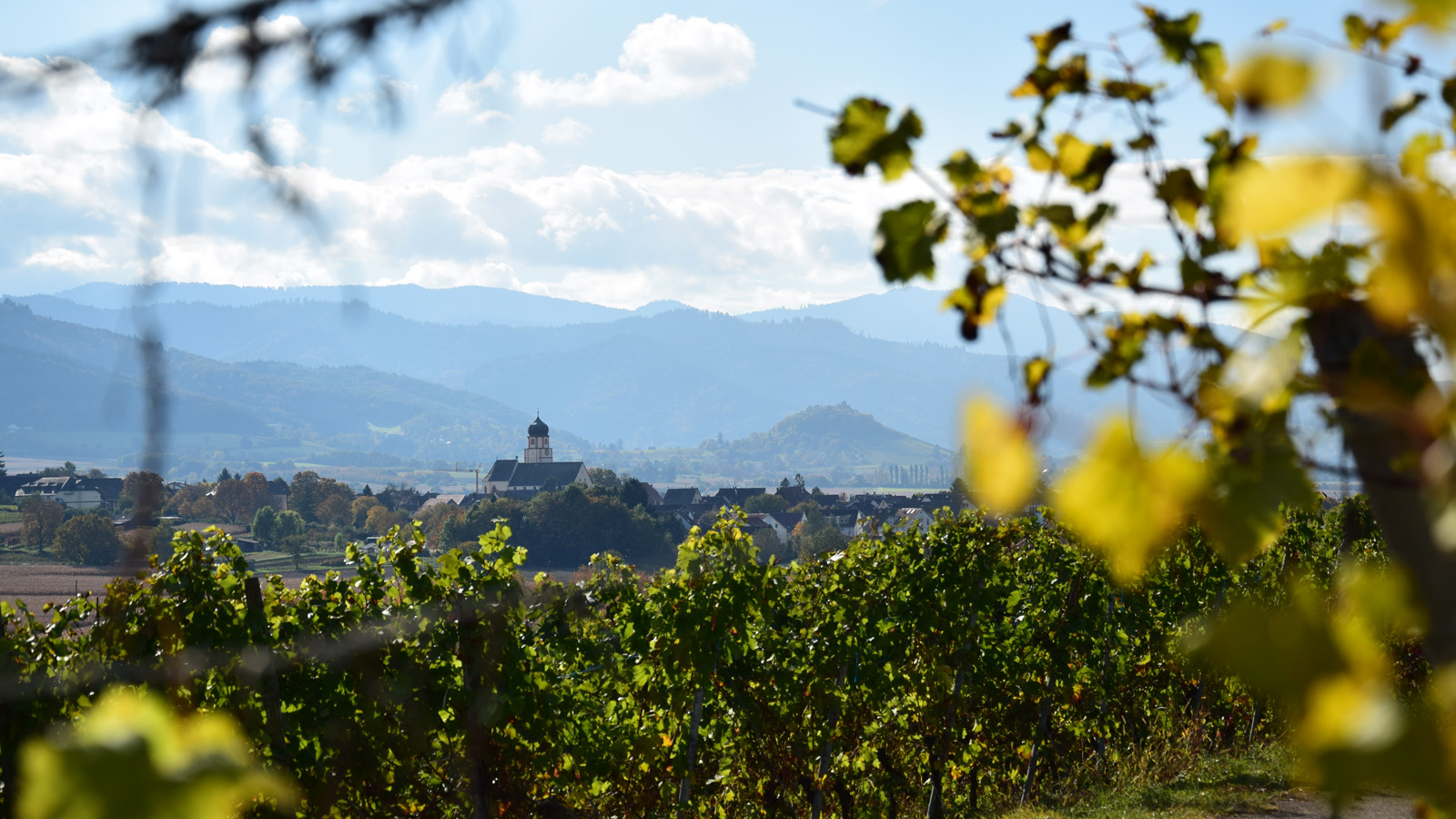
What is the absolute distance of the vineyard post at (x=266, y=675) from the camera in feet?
14.3

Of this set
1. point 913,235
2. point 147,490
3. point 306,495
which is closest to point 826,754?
point 147,490

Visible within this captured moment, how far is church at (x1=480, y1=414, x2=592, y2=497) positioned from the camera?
4289 inches

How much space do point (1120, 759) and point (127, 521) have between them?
884cm

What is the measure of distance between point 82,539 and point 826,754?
199 ft

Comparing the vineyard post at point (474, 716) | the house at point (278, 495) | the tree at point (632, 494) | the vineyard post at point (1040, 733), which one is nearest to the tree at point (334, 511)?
the house at point (278, 495)

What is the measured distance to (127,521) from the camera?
1971mm

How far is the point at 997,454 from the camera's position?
2.62ft

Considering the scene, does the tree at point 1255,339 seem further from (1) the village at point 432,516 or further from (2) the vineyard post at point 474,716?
(1) the village at point 432,516

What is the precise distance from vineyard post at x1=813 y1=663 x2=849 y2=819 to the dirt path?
9.38ft

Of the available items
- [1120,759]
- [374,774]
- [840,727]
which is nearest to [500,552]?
[374,774]

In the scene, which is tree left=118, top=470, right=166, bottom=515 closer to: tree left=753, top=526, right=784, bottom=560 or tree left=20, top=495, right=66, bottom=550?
tree left=753, top=526, right=784, bottom=560

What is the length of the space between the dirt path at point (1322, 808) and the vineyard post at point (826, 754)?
9.38ft

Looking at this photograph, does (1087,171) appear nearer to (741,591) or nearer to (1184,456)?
(1184,456)

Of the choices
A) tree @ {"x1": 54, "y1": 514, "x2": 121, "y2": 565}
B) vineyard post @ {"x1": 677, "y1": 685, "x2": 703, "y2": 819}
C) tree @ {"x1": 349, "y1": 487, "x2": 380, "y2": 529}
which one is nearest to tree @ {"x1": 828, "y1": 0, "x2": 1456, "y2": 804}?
vineyard post @ {"x1": 677, "y1": 685, "x2": 703, "y2": 819}
